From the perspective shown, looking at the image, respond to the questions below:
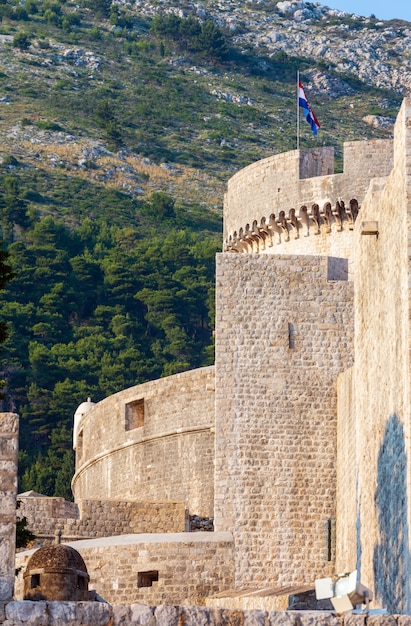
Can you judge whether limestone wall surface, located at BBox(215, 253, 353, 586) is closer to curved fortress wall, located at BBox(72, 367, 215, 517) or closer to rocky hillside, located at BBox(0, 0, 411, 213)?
curved fortress wall, located at BBox(72, 367, 215, 517)

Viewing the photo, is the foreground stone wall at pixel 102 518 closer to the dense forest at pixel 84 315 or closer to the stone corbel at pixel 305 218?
the stone corbel at pixel 305 218

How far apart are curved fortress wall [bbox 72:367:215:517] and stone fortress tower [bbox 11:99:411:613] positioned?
0.04 metres

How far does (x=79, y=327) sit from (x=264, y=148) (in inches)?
1487

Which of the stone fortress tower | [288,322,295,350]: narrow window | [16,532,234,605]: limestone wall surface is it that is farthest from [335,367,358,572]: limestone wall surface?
[16,532,234,605]: limestone wall surface

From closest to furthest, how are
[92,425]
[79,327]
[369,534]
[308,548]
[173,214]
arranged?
1. [369,534]
2. [308,548]
3. [92,425]
4. [79,327]
5. [173,214]

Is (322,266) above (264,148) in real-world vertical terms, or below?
below

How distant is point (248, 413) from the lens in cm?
3058

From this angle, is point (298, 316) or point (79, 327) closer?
point (298, 316)

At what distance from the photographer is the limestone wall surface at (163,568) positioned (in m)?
29.4

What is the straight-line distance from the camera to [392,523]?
67.5 ft

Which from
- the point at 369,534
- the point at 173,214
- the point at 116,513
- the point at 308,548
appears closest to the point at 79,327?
the point at 173,214

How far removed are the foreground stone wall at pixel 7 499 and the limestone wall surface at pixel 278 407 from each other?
17.2 meters

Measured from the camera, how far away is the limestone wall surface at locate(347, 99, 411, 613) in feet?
65.2

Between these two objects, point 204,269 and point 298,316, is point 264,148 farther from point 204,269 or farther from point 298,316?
point 298,316
